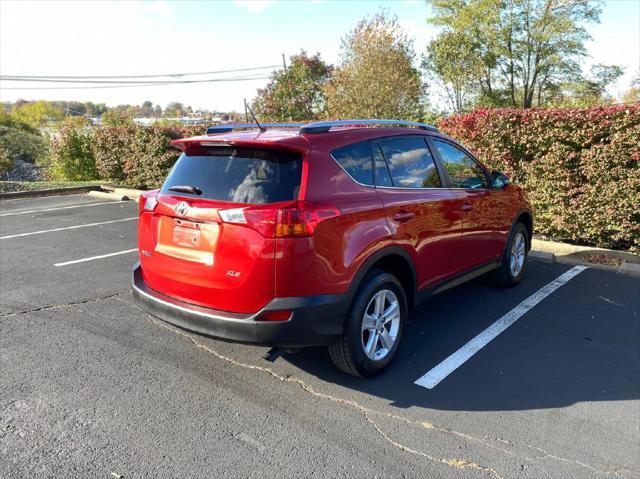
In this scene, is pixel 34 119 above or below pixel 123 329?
above

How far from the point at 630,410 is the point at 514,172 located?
5026 mm

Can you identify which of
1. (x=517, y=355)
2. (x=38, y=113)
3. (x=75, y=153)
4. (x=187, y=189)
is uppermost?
(x=38, y=113)

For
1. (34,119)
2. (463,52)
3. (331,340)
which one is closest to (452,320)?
(331,340)

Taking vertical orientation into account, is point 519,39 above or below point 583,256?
above

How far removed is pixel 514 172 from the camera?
24.9 ft

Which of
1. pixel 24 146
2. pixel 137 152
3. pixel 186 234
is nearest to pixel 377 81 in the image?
pixel 137 152

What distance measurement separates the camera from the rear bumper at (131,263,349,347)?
2951 millimetres

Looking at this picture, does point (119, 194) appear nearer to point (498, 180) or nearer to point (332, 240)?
point (498, 180)

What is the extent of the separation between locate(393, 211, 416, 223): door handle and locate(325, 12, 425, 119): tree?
12.7 m

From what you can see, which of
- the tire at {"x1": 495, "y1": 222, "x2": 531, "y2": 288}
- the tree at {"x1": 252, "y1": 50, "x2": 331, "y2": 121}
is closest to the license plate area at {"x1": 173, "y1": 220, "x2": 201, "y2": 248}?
the tire at {"x1": 495, "y1": 222, "x2": 531, "y2": 288}

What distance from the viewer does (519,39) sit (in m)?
28.8

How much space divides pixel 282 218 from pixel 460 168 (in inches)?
99.0

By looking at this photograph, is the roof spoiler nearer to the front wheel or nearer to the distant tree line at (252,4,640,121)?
the front wheel

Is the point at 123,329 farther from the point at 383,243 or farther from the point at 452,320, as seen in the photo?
the point at 452,320
